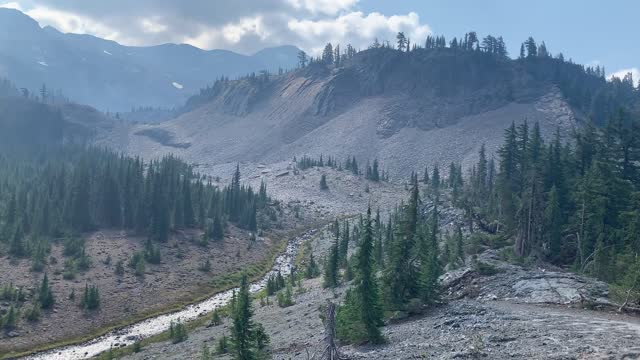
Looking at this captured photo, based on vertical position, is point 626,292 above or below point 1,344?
above

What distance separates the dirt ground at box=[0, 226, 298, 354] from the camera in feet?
237

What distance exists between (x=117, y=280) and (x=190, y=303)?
1353cm

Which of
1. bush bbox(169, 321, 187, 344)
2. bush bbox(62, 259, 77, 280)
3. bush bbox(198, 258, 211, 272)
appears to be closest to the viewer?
bush bbox(169, 321, 187, 344)

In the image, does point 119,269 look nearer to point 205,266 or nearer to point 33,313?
point 205,266

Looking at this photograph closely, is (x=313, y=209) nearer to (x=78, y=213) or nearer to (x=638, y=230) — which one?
(x=78, y=213)

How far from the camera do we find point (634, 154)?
71.9m

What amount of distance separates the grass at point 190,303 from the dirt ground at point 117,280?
769 millimetres

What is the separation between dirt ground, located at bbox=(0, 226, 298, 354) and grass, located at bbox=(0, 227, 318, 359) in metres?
0.77

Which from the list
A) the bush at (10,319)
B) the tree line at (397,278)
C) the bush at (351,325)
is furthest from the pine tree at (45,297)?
the bush at (351,325)

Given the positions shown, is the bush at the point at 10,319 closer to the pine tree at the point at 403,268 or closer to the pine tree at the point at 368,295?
the pine tree at the point at 403,268

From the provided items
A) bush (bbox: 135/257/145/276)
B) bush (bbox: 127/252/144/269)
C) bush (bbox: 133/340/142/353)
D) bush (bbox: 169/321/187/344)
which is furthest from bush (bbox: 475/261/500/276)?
bush (bbox: 127/252/144/269)

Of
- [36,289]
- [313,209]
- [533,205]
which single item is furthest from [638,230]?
[313,209]

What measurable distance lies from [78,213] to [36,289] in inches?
1798

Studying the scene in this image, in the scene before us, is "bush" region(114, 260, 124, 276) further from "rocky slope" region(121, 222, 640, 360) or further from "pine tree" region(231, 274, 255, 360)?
"pine tree" region(231, 274, 255, 360)
